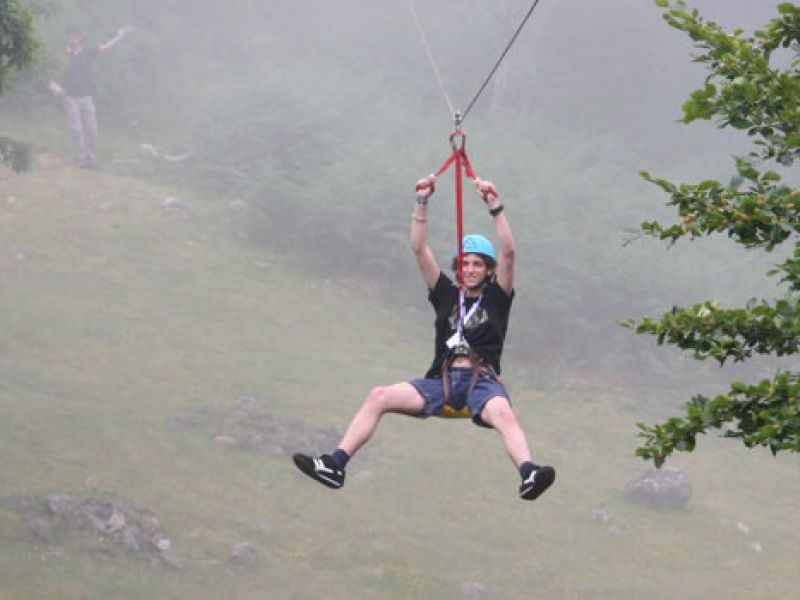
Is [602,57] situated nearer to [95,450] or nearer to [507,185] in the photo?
[507,185]

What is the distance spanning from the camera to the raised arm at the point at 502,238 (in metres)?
8.35

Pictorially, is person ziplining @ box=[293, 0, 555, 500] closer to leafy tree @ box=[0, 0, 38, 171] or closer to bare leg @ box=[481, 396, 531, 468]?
bare leg @ box=[481, 396, 531, 468]

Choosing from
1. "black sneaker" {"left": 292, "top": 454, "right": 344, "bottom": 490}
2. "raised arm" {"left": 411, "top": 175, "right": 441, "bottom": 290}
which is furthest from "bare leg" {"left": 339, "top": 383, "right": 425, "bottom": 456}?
"raised arm" {"left": 411, "top": 175, "right": 441, "bottom": 290}

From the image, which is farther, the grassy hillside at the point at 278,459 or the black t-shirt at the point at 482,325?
the grassy hillside at the point at 278,459

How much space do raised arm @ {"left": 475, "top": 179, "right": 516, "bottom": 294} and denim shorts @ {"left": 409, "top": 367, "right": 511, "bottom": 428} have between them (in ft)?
1.94

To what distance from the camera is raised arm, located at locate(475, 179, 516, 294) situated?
8.35m

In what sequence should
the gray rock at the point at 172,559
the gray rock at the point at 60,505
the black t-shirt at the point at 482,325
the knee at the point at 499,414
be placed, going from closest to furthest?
the knee at the point at 499,414
the black t-shirt at the point at 482,325
the gray rock at the point at 172,559
the gray rock at the point at 60,505

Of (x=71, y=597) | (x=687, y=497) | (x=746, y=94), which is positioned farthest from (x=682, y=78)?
(x=746, y=94)

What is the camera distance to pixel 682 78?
3441 centimetres

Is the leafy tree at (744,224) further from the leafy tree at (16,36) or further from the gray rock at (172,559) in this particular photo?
the gray rock at (172,559)

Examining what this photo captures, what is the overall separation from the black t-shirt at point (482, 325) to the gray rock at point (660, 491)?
1034 cm

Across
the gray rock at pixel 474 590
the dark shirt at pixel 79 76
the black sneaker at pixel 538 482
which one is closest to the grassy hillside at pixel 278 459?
the gray rock at pixel 474 590

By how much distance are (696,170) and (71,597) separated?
2171 cm

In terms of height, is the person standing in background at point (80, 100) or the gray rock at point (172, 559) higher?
the person standing in background at point (80, 100)
